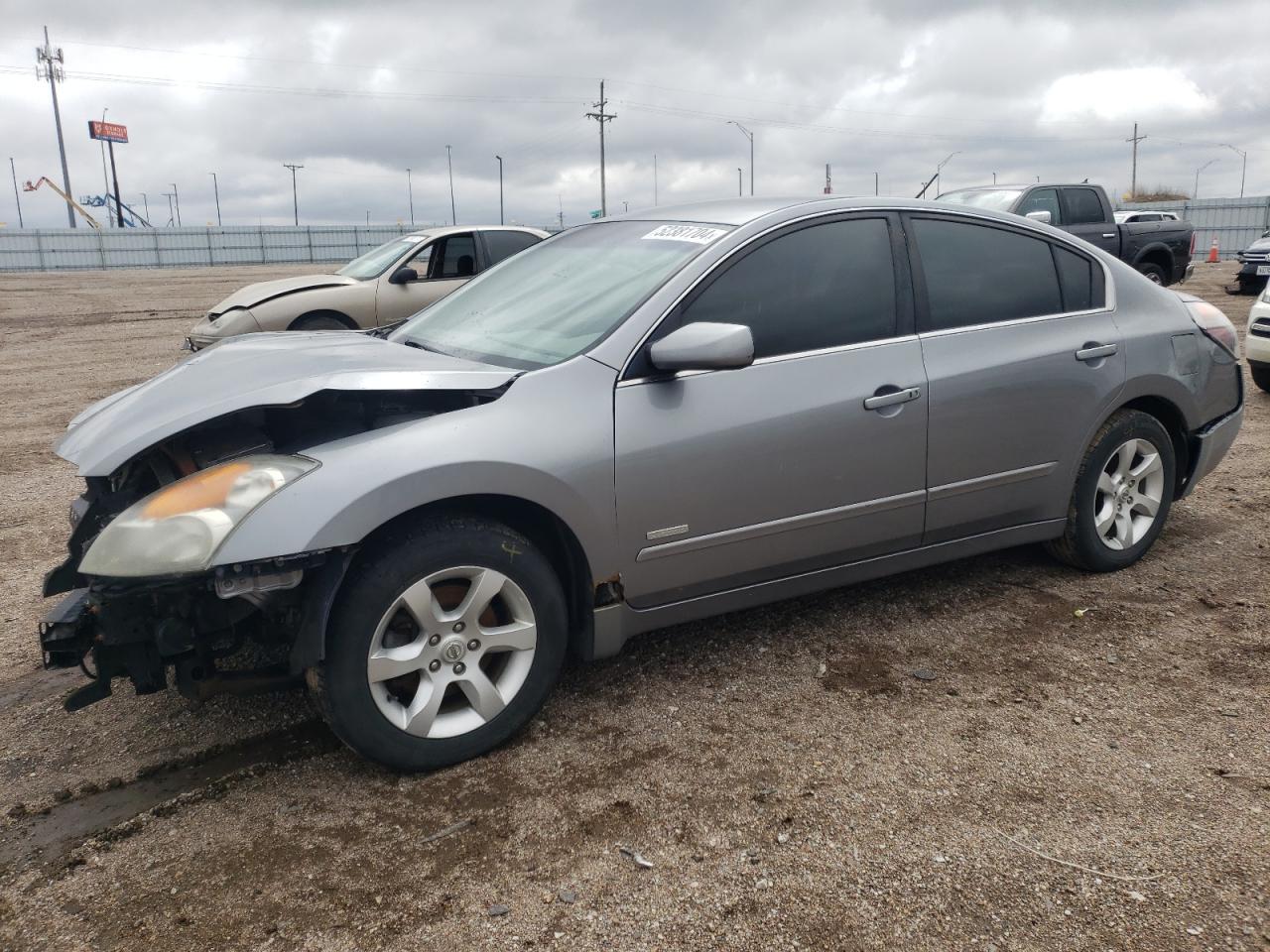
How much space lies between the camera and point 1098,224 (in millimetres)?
13281

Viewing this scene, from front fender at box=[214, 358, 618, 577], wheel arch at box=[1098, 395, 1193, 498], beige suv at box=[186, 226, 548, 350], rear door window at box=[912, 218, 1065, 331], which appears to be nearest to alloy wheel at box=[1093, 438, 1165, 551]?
wheel arch at box=[1098, 395, 1193, 498]

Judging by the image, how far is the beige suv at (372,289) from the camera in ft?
31.5

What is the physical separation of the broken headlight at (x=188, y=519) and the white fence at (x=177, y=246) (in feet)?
149

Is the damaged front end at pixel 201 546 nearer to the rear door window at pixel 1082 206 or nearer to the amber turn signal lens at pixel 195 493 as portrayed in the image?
the amber turn signal lens at pixel 195 493

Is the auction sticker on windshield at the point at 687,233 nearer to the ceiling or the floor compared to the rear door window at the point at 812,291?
nearer to the ceiling

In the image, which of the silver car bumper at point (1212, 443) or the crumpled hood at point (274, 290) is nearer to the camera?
the silver car bumper at point (1212, 443)

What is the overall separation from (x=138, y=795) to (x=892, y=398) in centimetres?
273

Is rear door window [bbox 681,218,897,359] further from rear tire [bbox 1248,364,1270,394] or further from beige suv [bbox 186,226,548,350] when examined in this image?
rear tire [bbox 1248,364,1270,394]

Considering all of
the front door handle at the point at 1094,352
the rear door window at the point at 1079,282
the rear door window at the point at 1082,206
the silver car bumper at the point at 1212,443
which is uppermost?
→ the rear door window at the point at 1082,206

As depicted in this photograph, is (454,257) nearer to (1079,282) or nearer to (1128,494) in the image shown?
(1079,282)

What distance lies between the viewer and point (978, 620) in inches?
157

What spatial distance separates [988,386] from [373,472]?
2345mm

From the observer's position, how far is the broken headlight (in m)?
2.55

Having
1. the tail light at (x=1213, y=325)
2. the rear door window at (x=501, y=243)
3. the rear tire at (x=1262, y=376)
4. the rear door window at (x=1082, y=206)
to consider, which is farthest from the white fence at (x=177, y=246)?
the tail light at (x=1213, y=325)
